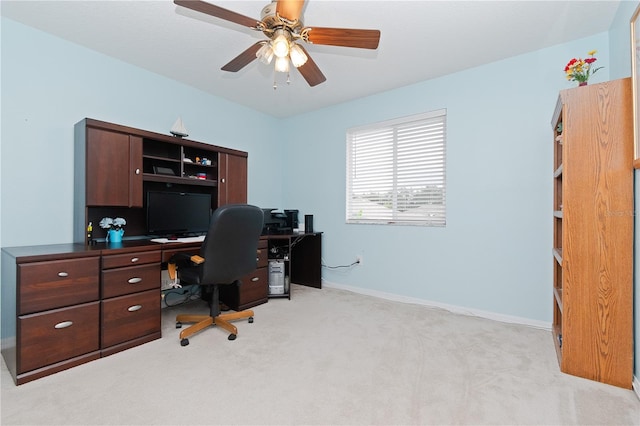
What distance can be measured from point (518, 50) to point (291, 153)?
295 cm

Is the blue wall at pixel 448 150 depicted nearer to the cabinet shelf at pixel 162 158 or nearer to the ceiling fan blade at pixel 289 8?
the cabinet shelf at pixel 162 158

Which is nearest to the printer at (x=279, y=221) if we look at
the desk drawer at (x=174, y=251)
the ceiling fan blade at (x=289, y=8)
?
the desk drawer at (x=174, y=251)

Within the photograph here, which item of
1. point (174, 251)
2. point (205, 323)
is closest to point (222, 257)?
point (174, 251)

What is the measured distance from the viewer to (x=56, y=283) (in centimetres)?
188

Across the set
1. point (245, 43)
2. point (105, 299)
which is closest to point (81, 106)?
point (245, 43)

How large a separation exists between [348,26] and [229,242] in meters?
1.93

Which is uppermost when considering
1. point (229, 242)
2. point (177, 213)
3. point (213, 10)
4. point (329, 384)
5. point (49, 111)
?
point (213, 10)

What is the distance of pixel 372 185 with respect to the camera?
12.4 feet

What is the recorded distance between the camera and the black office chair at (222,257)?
7.30ft

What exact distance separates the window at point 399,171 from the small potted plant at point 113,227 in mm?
2522

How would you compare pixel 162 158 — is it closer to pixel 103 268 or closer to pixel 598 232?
pixel 103 268

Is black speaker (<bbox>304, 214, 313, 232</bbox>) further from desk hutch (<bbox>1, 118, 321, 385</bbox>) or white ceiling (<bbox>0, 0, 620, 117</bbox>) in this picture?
white ceiling (<bbox>0, 0, 620, 117</bbox>)

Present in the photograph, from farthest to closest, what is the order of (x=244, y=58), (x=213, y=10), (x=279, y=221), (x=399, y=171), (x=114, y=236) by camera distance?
(x=279, y=221)
(x=399, y=171)
(x=114, y=236)
(x=244, y=58)
(x=213, y=10)

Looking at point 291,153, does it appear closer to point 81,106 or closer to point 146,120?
point 146,120
